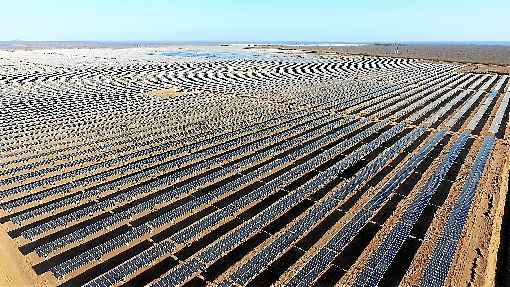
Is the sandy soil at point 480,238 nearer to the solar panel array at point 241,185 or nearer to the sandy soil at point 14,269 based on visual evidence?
the solar panel array at point 241,185

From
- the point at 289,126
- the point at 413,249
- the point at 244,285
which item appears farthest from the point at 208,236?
the point at 289,126

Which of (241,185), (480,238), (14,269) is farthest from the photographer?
(241,185)

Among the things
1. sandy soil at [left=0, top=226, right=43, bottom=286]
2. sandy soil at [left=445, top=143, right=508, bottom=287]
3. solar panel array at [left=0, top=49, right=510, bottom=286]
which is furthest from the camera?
solar panel array at [left=0, top=49, right=510, bottom=286]

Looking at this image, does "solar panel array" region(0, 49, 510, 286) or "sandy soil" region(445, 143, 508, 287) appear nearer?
"sandy soil" region(445, 143, 508, 287)

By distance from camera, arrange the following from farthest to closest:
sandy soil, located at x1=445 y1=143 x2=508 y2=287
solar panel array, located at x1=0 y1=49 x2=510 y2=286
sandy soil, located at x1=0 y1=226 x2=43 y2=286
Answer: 1. solar panel array, located at x1=0 y1=49 x2=510 y2=286
2. sandy soil, located at x1=445 y1=143 x2=508 y2=287
3. sandy soil, located at x1=0 y1=226 x2=43 y2=286

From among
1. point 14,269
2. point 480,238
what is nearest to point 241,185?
point 14,269

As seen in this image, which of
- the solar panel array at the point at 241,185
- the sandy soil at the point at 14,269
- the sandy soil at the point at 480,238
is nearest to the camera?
the sandy soil at the point at 14,269

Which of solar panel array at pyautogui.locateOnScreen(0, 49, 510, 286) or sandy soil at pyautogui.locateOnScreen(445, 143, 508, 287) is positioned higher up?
solar panel array at pyautogui.locateOnScreen(0, 49, 510, 286)

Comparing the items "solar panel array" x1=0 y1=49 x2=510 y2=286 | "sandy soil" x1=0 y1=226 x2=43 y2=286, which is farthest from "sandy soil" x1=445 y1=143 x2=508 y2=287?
"sandy soil" x1=0 y1=226 x2=43 y2=286

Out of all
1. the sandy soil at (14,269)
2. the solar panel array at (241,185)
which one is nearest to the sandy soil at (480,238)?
the solar panel array at (241,185)

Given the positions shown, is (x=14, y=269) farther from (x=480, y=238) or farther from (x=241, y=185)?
(x=480, y=238)

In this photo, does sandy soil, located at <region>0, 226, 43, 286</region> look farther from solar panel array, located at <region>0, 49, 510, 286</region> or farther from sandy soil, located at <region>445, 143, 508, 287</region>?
sandy soil, located at <region>445, 143, 508, 287</region>
